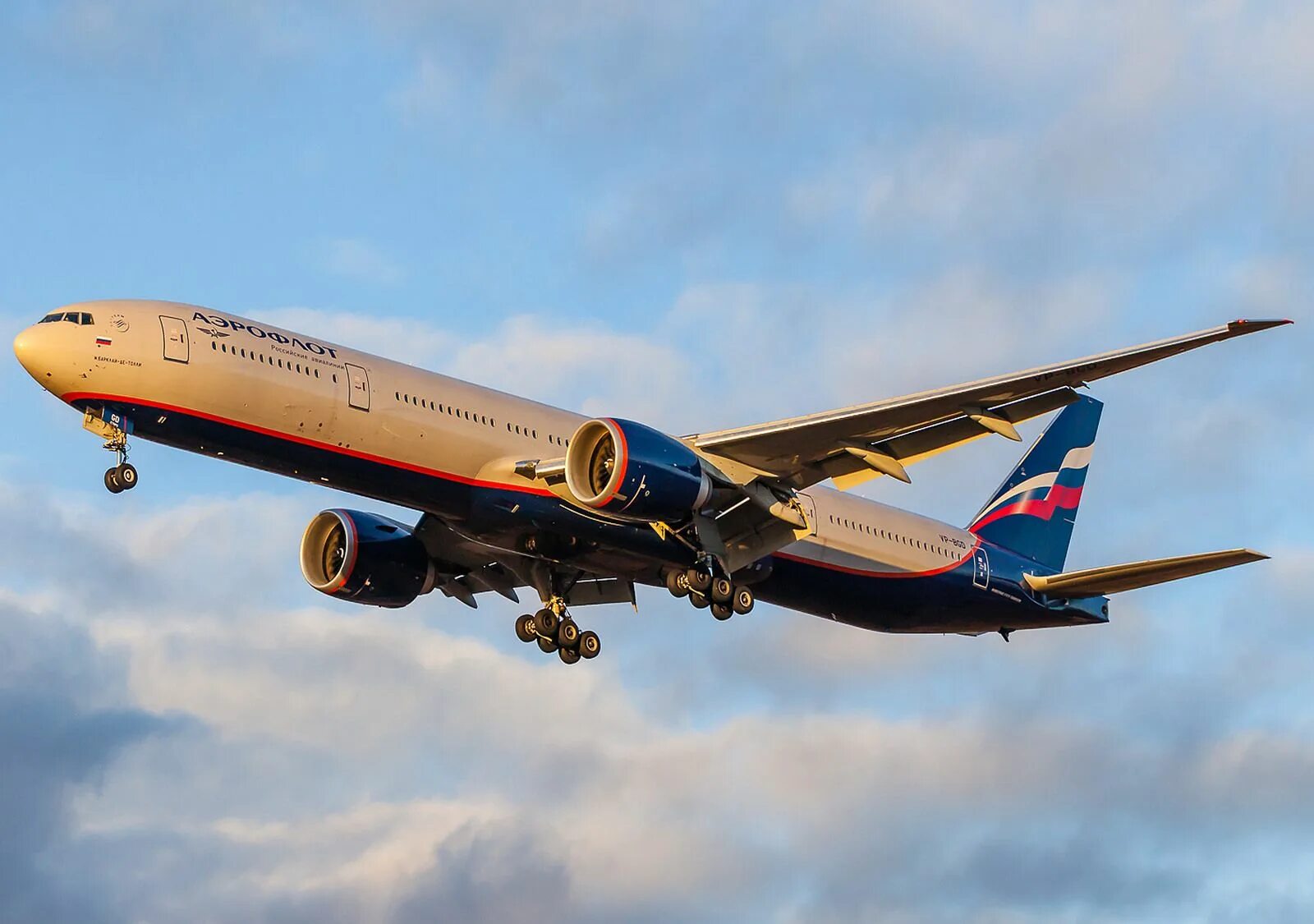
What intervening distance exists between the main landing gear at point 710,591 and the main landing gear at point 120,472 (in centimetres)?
1205

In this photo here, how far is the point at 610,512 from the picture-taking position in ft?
126

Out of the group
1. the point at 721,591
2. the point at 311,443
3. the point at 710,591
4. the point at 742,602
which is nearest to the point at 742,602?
the point at 742,602

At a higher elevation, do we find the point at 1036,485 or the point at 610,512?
the point at 1036,485

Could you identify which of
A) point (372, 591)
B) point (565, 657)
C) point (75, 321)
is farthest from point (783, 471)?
point (75, 321)

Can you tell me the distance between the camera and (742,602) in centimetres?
4219

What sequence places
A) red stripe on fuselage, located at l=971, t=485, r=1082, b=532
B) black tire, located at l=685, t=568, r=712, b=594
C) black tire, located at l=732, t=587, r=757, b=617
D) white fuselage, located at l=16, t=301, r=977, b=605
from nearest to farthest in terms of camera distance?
1. white fuselage, located at l=16, t=301, r=977, b=605
2. black tire, located at l=685, t=568, r=712, b=594
3. black tire, located at l=732, t=587, r=757, b=617
4. red stripe on fuselage, located at l=971, t=485, r=1082, b=532

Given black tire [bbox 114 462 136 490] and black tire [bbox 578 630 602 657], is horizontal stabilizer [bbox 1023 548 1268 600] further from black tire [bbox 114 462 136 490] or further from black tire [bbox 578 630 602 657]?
black tire [bbox 114 462 136 490]

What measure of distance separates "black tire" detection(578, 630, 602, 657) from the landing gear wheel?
4434mm

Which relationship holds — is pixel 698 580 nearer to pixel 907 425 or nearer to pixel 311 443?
pixel 907 425

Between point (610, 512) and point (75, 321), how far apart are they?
1108 centimetres

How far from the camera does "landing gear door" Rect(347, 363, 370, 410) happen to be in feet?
124

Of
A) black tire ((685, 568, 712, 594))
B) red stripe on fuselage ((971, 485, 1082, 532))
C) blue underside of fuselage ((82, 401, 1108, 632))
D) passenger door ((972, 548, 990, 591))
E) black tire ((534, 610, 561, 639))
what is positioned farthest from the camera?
red stripe on fuselage ((971, 485, 1082, 532))

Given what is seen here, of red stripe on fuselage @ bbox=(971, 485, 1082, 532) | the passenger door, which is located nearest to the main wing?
the passenger door

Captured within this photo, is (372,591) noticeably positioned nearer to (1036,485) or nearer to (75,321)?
(75,321)
